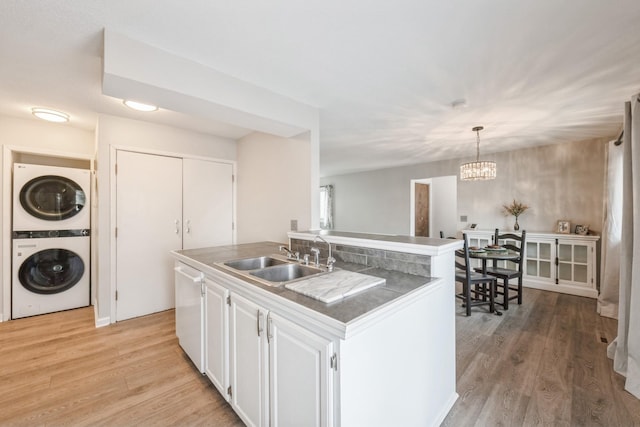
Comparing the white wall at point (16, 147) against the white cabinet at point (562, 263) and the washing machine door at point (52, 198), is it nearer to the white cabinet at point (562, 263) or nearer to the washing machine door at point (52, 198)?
the washing machine door at point (52, 198)

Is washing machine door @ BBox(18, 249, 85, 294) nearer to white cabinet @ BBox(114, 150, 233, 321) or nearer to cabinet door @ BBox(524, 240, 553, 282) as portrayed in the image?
white cabinet @ BBox(114, 150, 233, 321)

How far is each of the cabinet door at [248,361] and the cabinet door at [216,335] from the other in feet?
0.24

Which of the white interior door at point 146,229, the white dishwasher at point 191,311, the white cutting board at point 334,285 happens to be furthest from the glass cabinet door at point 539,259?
the white interior door at point 146,229

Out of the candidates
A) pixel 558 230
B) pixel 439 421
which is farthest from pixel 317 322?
pixel 558 230

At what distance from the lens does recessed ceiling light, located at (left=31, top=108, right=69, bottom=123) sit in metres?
2.68

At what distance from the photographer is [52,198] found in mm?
3176

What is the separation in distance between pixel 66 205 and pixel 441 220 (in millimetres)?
7698

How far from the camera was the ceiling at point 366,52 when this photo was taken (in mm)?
1322

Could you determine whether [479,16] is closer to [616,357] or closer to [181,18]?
[181,18]

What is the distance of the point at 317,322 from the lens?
1.02 m

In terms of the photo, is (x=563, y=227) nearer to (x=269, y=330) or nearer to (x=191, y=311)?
(x=269, y=330)

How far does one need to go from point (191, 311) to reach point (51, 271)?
2.51 m

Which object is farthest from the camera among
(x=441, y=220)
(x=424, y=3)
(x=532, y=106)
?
(x=441, y=220)

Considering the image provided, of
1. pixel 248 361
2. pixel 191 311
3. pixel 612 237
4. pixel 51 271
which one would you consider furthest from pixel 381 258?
pixel 51 271
